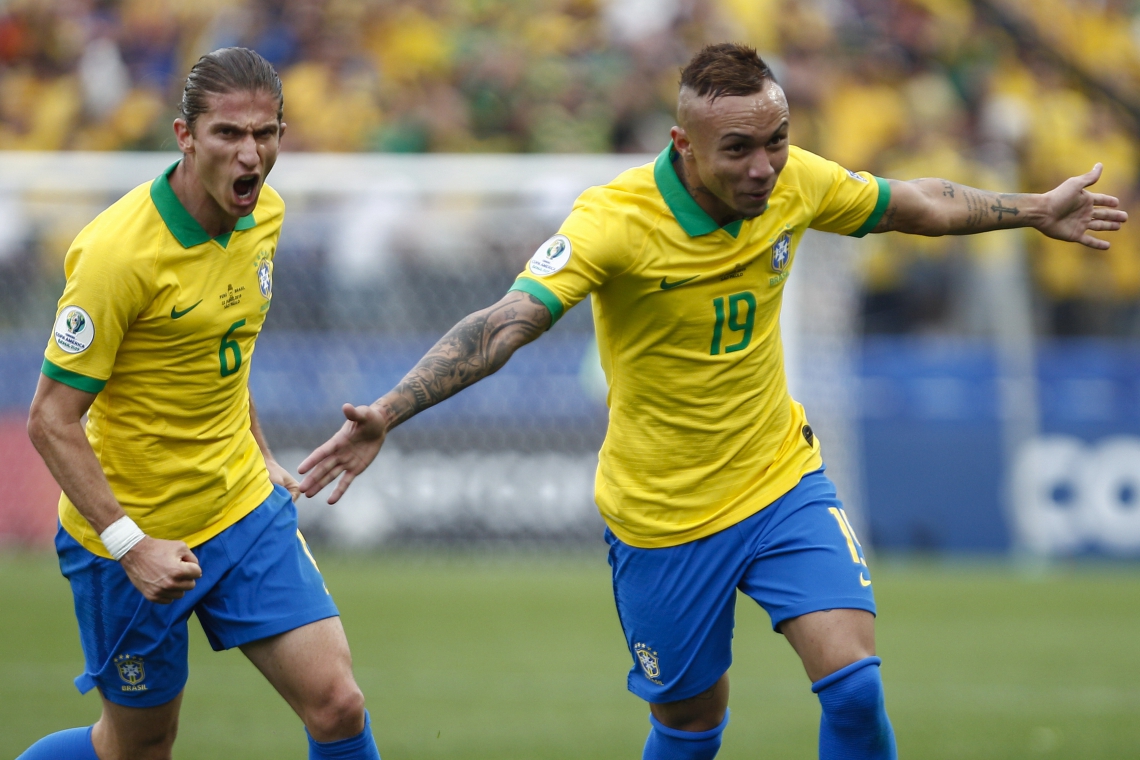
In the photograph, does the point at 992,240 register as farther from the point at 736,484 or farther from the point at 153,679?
the point at 153,679

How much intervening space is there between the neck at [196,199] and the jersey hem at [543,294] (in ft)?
3.24

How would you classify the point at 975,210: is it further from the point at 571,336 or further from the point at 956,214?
the point at 571,336

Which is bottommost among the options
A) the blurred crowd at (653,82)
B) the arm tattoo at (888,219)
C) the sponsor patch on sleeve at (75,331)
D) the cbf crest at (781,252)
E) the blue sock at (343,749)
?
the blue sock at (343,749)

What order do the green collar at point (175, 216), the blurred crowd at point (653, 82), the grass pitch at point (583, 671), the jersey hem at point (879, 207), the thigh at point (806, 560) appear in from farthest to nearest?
the blurred crowd at point (653, 82) → the grass pitch at point (583, 671) → the jersey hem at point (879, 207) → the thigh at point (806, 560) → the green collar at point (175, 216)

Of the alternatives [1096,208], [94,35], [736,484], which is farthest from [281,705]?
[94,35]

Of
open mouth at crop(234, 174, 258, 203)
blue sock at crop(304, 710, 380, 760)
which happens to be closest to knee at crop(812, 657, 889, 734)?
blue sock at crop(304, 710, 380, 760)

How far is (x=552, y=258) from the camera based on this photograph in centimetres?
444

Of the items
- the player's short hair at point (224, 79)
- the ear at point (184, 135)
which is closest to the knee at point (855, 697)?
the player's short hair at point (224, 79)

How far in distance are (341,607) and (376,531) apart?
9.00 ft

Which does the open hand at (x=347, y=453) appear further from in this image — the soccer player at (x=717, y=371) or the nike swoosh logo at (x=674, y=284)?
the nike swoosh logo at (x=674, y=284)

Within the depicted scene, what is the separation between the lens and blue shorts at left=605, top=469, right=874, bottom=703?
466 cm

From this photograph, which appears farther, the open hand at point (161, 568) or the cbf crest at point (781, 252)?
the cbf crest at point (781, 252)

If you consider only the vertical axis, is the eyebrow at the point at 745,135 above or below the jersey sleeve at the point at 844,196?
above

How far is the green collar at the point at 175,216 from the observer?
440 cm
